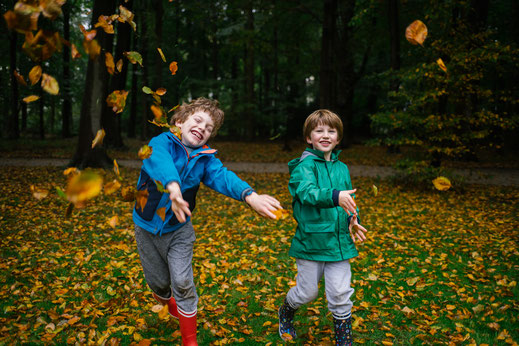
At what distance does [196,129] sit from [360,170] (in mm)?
12217

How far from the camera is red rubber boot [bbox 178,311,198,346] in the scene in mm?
2649

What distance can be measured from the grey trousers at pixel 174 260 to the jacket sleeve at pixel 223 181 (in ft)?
1.25

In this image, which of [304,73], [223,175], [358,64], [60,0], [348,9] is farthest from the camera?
[358,64]

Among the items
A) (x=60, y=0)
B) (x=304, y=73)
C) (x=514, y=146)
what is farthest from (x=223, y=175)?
(x=304, y=73)

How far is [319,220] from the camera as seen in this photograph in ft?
8.61

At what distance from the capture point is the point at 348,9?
683 inches

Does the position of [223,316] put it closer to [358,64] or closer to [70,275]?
[70,275]

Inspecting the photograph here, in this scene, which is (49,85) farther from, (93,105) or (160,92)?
(93,105)

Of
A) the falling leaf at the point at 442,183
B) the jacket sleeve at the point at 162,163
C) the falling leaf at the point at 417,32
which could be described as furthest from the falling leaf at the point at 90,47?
the falling leaf at the point at 442,183

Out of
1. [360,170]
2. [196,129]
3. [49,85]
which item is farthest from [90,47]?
[360,170]

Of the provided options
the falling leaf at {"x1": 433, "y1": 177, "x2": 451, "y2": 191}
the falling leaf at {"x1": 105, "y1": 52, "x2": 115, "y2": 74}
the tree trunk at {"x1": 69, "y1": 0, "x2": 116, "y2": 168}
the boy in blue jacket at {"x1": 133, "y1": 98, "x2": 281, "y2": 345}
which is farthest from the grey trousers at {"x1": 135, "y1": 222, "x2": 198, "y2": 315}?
the tree trunk at {"x1": 69, "y1": 0, "x2": 116, "y2": 168}

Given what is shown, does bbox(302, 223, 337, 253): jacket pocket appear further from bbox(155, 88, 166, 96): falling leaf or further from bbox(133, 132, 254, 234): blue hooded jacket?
bbox(155, 88, 166, 96): falling leaf

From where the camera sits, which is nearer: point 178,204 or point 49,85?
point 49,85

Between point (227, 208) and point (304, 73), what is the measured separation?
1939cm
